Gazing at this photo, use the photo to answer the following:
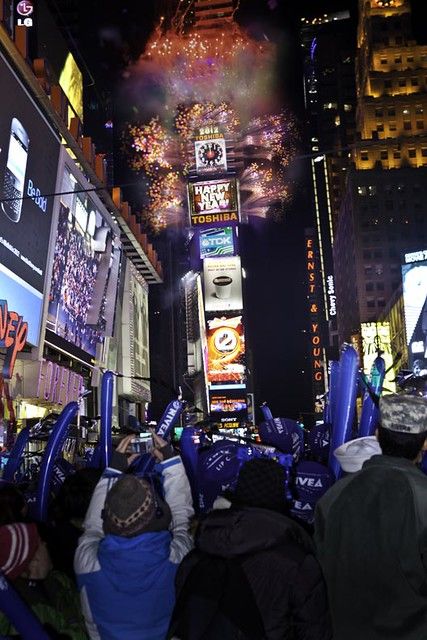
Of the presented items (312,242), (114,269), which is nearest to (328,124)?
(312,242)

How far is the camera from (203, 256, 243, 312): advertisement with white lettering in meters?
65.2

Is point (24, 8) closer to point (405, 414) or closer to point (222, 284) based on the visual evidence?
point (222, 284)

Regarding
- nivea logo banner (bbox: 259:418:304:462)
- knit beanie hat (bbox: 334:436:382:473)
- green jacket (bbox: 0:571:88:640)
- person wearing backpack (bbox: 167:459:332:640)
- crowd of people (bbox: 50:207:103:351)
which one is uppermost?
crowd of people (bbox: 50:207:103:351)

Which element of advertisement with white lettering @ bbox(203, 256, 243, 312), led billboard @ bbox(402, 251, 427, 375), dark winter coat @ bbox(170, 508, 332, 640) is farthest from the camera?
advertisement with white lettering @ bbox(203, 256, 243, 312)

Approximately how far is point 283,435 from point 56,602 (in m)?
7.19

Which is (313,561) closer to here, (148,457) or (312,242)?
(148,457)

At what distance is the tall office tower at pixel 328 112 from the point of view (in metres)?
129

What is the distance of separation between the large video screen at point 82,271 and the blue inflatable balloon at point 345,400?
77.9 ft

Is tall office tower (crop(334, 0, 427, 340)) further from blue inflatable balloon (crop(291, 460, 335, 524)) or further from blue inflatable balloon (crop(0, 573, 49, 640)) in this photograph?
blue inflatable balloon (crop(0, 573, 49, 640))

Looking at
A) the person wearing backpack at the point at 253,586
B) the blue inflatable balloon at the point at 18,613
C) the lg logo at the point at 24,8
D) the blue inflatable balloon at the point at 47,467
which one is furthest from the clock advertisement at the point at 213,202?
the blue inflatable balloon at the point at 18,613

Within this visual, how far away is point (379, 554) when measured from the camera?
2.65 m

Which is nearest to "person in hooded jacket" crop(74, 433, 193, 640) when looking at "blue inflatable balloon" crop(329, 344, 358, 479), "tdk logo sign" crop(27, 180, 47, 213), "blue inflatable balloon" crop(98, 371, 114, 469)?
"blue inflatable balloon" crop(98, 371, 114, 469)

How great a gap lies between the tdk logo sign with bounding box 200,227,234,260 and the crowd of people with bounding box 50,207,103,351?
24.7 meters

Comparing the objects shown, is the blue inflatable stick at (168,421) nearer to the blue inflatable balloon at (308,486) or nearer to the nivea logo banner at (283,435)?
the nivea logo banner at (283,435)
